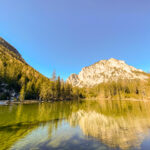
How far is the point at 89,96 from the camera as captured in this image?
157 meters

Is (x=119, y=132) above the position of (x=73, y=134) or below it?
above

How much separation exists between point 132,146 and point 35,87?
85.8 metres

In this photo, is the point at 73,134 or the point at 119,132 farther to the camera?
the point at 119,132

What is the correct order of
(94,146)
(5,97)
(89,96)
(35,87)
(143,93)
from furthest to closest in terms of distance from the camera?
(89,96) → (143,93) → (35,87) → (5,97) → (94,146)

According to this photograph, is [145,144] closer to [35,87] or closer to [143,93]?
[35,87]

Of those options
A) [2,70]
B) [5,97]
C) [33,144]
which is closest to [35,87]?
[5,97]

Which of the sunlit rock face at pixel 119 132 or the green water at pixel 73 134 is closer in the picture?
the green water at pixel 73 134

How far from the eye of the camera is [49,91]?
79312 mm

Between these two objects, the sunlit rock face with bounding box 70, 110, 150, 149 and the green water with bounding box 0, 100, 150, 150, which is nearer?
the green water with bounding box 0, 100, 150, 150

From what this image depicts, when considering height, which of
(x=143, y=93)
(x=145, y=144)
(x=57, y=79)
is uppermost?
(x=57, y=79)

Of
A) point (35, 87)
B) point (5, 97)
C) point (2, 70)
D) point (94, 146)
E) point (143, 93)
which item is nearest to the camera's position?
point (94, 146)

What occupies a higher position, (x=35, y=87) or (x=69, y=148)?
(x=35, y=87)

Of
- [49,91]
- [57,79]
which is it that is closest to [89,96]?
[57,79]

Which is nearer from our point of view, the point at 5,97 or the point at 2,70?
the point at 5,97
